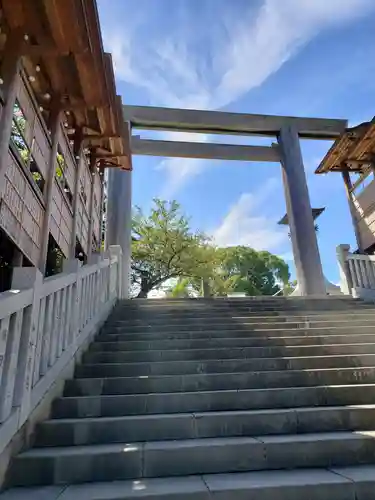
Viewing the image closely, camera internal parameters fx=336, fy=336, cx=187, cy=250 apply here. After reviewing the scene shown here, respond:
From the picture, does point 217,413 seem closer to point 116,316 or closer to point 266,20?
point 116,316

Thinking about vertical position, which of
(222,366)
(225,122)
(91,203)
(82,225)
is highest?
(225,122)

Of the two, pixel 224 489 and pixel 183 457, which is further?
pixel 183 457

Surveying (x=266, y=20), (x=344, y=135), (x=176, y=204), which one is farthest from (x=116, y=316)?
(x=176, y=204)

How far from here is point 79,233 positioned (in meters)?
6.23

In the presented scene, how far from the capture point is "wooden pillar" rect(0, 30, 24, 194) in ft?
9.94

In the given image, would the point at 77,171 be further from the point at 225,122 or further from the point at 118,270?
the point at 225,122

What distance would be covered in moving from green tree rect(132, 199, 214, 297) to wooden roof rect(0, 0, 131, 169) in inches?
292

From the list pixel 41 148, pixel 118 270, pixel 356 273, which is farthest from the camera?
pixel 356 273

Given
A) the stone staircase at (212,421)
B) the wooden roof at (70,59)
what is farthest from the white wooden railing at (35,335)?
the wooden roof at (70,59)

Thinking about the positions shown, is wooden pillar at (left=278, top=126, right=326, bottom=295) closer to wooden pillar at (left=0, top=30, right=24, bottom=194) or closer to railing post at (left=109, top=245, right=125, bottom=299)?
railing post at (left=109, top=245, right=125, bottom=299)

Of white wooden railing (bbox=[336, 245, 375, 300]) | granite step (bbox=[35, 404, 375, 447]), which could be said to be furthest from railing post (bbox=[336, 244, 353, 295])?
granite step (bbox=[35, 404, 375, 447])

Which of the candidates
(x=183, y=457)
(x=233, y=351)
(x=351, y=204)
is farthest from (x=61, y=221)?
(x=351, y=204)

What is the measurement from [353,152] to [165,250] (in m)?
7.70

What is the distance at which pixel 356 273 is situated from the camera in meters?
6.59
